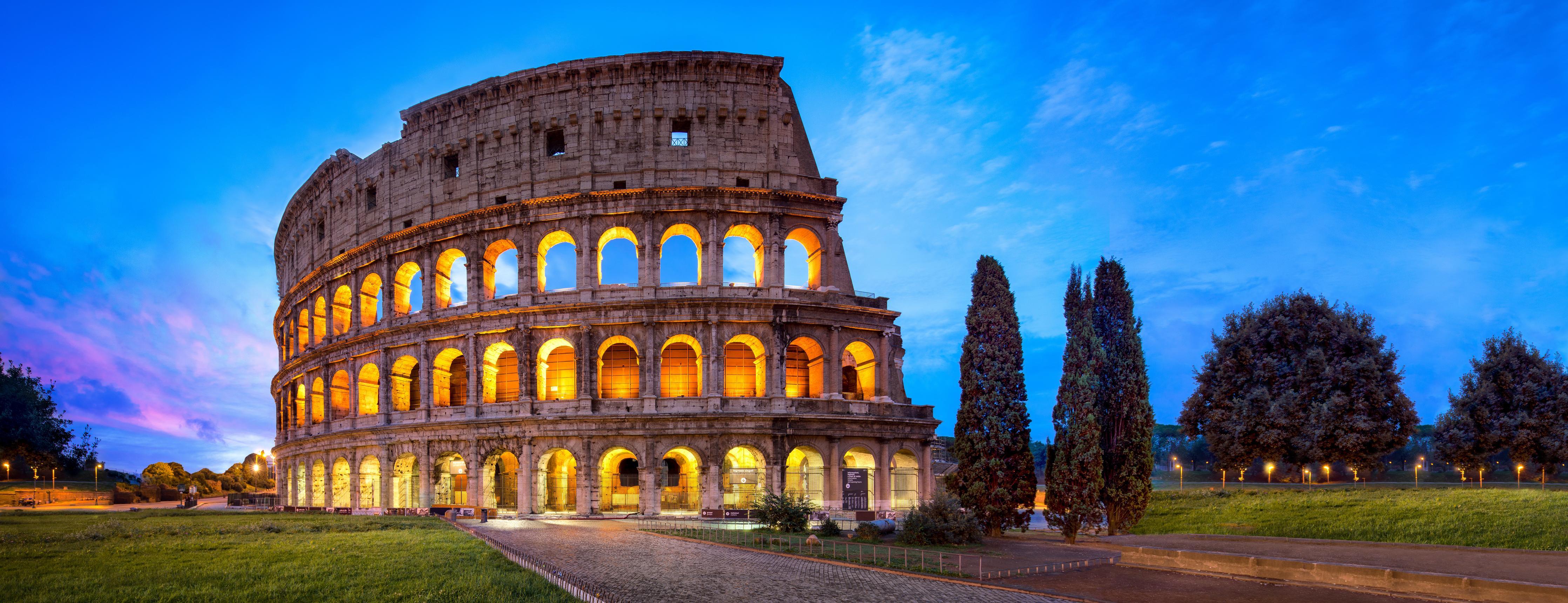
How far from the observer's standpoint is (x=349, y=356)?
46688mm

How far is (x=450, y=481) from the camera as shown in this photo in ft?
140

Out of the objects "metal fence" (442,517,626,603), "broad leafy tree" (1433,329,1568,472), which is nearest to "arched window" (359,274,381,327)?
"metal fence" (442,517,626,603)

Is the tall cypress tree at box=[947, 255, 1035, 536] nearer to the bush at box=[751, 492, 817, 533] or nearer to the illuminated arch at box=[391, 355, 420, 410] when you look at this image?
the bush at box=[751, 492, 817, 533]

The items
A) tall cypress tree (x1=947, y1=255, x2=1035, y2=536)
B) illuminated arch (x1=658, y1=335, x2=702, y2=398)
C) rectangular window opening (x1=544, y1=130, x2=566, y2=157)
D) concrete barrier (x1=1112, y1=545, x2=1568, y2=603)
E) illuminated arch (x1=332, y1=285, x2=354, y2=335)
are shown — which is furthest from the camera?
illuminated arch (x1=332, y1=285, x2=354, y2=335)

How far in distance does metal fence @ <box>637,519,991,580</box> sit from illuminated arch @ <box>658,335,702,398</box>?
1282cm

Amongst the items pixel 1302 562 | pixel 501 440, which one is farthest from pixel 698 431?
pixel 1302 562

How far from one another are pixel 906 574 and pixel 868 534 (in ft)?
24.0

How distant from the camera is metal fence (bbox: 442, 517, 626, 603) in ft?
44.5

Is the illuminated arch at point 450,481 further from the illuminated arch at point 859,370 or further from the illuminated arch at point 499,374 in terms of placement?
the illuminated arch at point 859,370

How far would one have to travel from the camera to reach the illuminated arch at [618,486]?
132 feet

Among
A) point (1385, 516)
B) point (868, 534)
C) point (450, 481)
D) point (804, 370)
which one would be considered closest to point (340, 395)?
point (450, 481)

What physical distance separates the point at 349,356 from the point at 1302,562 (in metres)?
44.3

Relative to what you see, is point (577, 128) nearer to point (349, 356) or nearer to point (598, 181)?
point (598, 181)

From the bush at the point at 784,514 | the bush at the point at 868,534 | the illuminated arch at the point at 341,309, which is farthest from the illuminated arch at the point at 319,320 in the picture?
the bush at the point at 868,534
